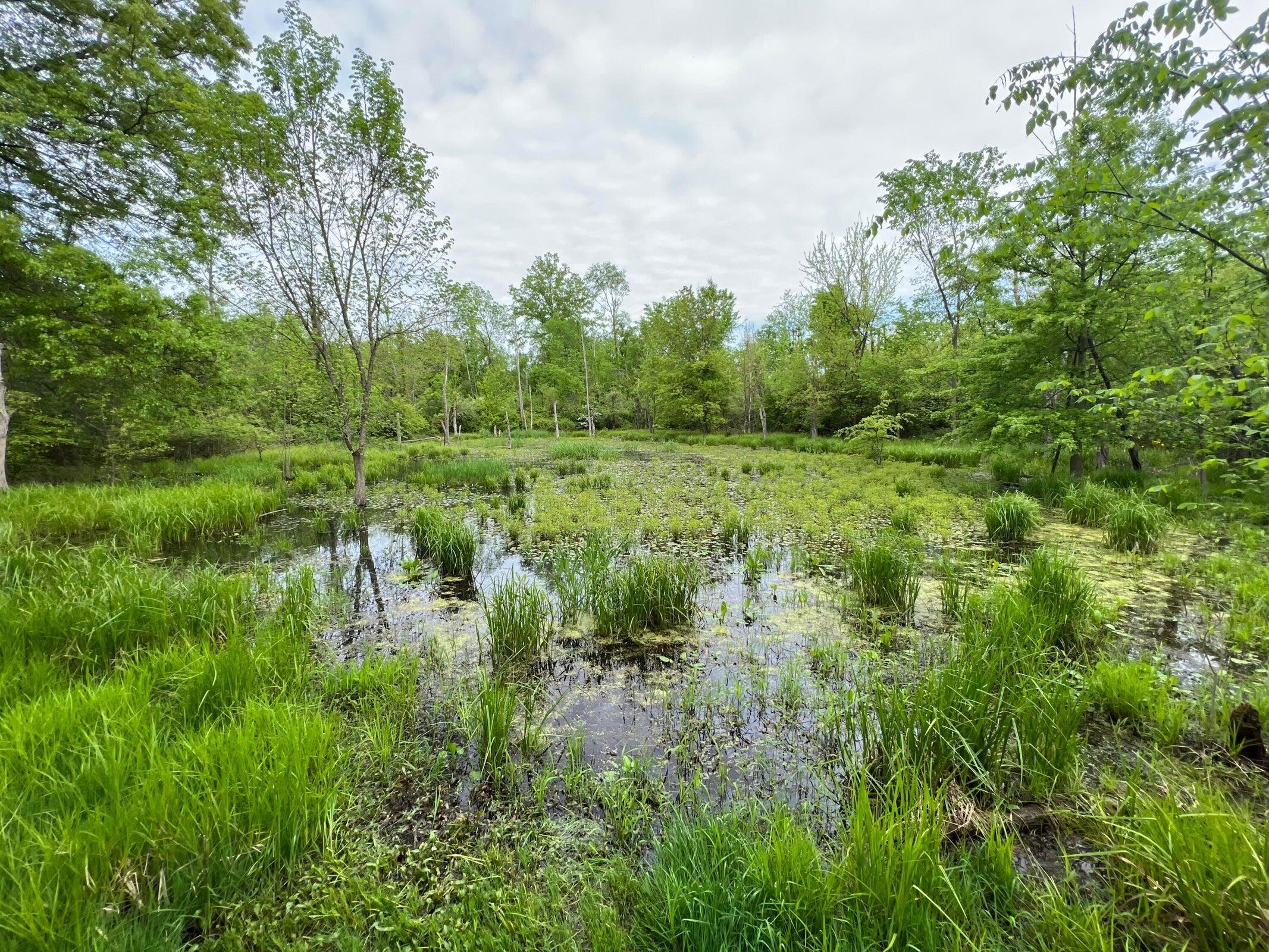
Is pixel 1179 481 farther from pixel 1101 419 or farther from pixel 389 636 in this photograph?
pixel 389 636

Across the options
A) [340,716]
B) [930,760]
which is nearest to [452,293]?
[340,716]

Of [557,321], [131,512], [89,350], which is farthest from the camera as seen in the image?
[557,321]

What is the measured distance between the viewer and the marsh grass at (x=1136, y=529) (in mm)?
6074

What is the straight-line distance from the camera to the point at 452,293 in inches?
408

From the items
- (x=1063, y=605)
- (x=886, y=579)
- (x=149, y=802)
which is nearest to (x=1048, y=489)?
(x=1063, y=605)

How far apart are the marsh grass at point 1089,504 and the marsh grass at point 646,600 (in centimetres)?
717

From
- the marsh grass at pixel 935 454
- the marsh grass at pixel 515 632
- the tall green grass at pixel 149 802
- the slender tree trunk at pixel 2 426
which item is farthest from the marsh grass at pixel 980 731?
the slender tree trunk at pixel 2 426

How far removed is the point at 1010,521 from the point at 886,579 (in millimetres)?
3814

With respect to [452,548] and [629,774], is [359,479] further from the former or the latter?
[629,774]

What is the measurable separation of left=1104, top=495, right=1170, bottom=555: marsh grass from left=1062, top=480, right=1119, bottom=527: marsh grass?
74cm

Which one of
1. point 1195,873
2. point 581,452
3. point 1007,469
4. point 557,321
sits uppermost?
point 557,321

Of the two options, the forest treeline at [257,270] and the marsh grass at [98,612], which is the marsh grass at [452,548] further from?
the forest treeline at [257,270]

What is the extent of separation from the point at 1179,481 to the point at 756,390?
64.7 ft

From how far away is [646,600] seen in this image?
180 inches
